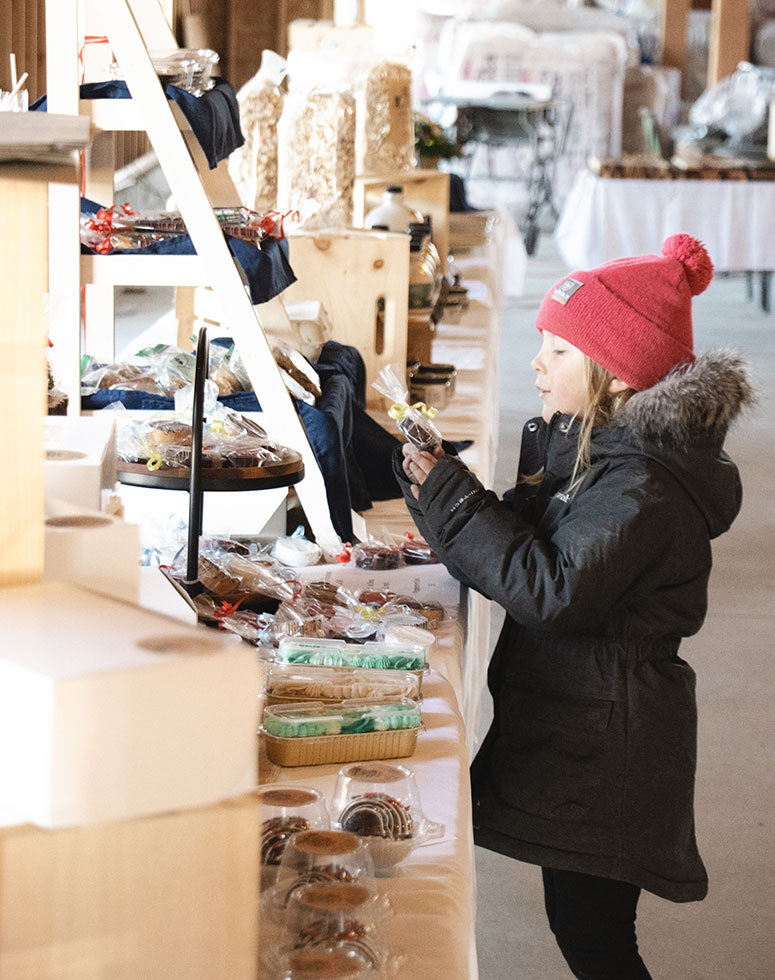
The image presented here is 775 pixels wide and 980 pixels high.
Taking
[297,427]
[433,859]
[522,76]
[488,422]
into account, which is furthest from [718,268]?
[433,859]

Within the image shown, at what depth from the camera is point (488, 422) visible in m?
3.45

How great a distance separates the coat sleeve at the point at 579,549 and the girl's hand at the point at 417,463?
73 millimetres

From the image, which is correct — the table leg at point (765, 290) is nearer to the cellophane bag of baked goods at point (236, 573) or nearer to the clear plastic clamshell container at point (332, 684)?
the cellophane bag of baked goods at point (236, 573)

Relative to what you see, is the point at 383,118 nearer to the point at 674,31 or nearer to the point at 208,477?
the point at 208,477

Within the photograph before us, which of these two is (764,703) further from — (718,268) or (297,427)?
(718,268)

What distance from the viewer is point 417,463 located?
5.58 ft

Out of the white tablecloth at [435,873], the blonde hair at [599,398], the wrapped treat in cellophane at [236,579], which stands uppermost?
the blonde hair at [599,398]

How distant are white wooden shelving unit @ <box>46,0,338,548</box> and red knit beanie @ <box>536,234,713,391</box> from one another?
2.11 feet

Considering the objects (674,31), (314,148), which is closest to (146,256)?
(314,148)

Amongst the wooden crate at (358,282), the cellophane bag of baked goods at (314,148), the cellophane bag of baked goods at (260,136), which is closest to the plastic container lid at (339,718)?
the wooden crate at (358,282)

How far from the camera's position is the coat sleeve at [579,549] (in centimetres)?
150

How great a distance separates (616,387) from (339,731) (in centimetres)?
65

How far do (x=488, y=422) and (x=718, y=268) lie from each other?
227 inches

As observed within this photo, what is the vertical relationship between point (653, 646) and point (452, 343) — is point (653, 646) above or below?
below
